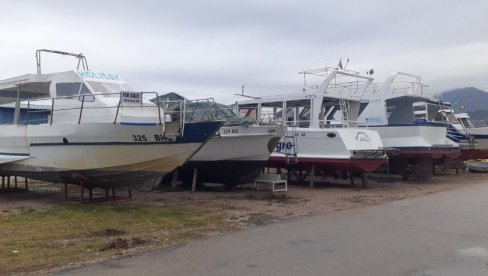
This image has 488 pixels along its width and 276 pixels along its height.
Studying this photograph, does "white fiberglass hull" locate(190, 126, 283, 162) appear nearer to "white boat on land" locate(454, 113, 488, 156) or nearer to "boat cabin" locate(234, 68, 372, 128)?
"boat cabin" locate(234, 68, 372, 128)

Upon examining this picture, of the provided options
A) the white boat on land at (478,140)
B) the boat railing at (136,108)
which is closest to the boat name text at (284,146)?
the boat railing at (136,108)

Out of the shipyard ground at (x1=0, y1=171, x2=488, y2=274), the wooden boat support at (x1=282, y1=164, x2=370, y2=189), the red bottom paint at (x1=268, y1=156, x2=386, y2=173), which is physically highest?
the red bottom paint at (x1=268, y1=156, x2=386, y2=173)

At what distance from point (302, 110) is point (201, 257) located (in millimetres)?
13330

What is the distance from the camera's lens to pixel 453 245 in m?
7.87

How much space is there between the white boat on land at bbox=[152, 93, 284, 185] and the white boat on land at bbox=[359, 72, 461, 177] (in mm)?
Result: 6678

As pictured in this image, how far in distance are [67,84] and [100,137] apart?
2.34m

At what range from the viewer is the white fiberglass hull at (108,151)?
A: 12.1 m

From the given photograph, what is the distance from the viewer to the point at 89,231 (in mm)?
9125

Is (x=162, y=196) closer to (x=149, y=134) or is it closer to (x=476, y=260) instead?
(x=149, y=134)

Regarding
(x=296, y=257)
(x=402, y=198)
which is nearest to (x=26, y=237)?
(x=296, y=257)

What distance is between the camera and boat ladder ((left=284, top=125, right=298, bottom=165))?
18031 mm

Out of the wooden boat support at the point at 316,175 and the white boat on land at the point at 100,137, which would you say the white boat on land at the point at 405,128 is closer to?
the wooden boat support at the point at 316,175

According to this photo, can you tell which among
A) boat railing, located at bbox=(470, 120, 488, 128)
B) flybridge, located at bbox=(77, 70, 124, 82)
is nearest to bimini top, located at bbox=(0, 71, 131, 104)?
flybridge, located at bbox=(77, 70, 124, 82)

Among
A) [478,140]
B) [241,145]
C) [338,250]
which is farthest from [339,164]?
[478,140]
